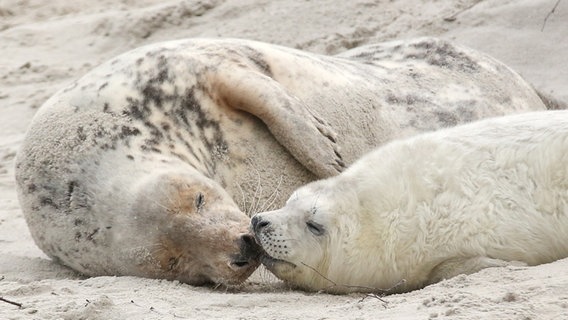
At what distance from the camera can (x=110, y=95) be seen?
523 cm

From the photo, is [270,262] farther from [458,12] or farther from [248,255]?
[458,12]

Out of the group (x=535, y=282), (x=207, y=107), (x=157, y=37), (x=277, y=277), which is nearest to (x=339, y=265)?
(x=277, y=277)

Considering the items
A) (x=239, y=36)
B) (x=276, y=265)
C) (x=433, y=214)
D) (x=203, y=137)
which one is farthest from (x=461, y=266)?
(x=239, y=36)

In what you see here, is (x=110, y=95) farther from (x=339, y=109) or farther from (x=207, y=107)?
(x=339, y=109)

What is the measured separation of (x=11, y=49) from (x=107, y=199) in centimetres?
521

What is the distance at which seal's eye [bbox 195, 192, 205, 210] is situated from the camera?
4664 millimetres

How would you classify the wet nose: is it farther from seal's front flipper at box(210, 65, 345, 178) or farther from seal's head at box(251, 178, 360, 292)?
seal's front flipper at box(210, 65, 345, 178)

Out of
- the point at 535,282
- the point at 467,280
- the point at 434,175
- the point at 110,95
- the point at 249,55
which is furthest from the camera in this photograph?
the point at 249,55

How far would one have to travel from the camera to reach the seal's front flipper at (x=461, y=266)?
3861mm

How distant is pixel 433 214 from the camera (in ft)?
Answer: 13.5

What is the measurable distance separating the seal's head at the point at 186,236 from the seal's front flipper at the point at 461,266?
0.77 metres

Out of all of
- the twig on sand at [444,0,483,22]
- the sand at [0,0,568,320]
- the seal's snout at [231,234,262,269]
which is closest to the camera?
the sand at [0,0,568,320]

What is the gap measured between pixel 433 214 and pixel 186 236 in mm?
1020

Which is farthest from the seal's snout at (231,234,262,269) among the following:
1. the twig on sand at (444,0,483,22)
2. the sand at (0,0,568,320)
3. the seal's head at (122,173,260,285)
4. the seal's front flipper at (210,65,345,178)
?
the twig on sand at (444,0,483,22)
